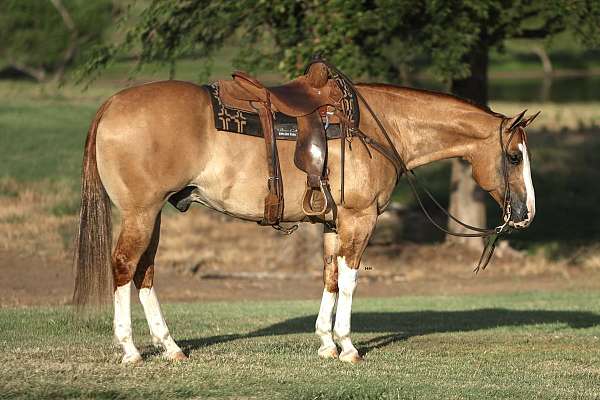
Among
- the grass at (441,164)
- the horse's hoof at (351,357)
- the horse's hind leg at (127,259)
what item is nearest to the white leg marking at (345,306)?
the horse's hoof at (351,357)

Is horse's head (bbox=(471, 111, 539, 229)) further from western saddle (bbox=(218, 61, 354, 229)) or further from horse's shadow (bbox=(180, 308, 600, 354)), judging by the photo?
horse's shadow (bbox=(180, 308, 600, 354))

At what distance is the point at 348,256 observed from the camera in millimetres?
9391

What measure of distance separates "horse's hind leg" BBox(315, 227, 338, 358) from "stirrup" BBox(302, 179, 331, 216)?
520mm

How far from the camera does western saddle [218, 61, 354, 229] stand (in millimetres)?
9094

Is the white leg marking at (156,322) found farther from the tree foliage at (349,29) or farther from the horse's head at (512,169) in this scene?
the tree foliage at (349,29)

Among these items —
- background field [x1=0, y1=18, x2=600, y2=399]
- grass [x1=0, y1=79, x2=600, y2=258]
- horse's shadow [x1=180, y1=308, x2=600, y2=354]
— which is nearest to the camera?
background field [x1=0, y1=18, x2=600, y2=399]

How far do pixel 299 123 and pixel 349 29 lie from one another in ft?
26.5

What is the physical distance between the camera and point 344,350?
9438 mm

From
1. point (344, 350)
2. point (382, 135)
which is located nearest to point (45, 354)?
point (344, 350)

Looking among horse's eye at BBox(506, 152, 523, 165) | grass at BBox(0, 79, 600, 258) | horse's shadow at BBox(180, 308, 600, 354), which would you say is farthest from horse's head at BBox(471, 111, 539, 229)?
grass at BBox(0, 79, 600, 258)

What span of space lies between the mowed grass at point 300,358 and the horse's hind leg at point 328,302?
0.83ft

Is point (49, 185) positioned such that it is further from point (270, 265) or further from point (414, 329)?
point (414, 329)

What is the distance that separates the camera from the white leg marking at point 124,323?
871 centimetres

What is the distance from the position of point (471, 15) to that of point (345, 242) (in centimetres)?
934
